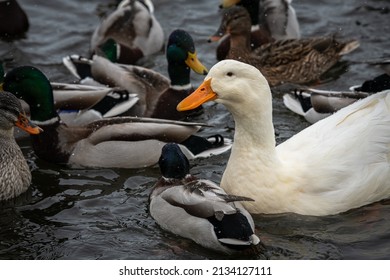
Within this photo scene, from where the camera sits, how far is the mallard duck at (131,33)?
12148mm

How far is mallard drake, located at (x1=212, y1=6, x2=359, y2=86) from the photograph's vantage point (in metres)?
11.4

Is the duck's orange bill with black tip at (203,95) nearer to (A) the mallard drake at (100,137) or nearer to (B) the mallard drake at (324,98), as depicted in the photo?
(A) the mallard drake at (100,137)

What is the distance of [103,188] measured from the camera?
8.95 m

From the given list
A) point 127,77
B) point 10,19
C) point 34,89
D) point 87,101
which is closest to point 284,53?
point 127,77

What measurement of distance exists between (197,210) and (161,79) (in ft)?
11.8

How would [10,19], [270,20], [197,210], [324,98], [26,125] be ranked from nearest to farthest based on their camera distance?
[197,210] < [26,125] < [324,98] < [270,20] < [10,19]

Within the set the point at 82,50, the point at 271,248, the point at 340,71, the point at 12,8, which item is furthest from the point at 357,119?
the point at 12,8

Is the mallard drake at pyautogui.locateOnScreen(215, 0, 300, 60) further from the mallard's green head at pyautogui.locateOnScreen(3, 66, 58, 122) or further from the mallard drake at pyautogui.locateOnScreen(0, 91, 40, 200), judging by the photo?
the mallard drake at pyautogui.locateOnScreen(0, 91, 40, 200)

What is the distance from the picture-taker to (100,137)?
929 cm

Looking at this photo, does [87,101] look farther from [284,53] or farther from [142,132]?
[284,53]

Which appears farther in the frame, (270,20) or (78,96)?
(270,20)

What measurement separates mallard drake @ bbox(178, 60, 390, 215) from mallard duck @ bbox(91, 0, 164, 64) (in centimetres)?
439

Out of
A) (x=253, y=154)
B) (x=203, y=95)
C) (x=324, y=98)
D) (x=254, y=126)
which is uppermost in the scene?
(x=203, y=95)

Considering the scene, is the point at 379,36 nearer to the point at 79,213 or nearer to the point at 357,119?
the point at 357,119
